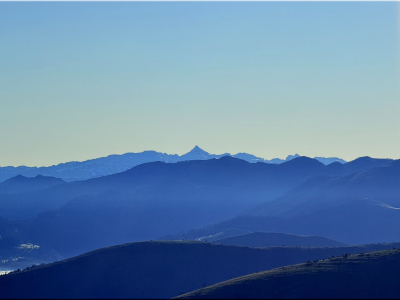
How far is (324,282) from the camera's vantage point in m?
91.6

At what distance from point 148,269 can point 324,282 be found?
52359mm

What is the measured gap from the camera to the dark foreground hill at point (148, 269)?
399ft

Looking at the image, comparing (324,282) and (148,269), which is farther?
(148,269)

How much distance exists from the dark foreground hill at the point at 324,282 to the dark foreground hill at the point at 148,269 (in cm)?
3035

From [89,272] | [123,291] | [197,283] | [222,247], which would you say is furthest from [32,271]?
[222,247]

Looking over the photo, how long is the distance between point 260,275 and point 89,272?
45.3 metres

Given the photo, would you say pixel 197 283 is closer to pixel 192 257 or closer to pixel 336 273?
pixel 192 257

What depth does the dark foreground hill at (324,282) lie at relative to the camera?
8794 cm

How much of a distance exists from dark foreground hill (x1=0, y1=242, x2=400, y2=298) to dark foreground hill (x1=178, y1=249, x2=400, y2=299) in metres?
30.4

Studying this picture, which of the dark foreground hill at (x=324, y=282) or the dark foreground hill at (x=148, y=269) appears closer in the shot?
the dark foreground hill at (x=324, y=282)

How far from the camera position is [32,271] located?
130500mm

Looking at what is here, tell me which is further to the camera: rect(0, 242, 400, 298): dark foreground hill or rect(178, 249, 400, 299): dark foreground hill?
rect(0, 242, 400, 298): dark foreground hill

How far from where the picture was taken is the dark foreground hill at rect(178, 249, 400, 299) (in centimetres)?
8794

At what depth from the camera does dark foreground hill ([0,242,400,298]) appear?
121500mm
